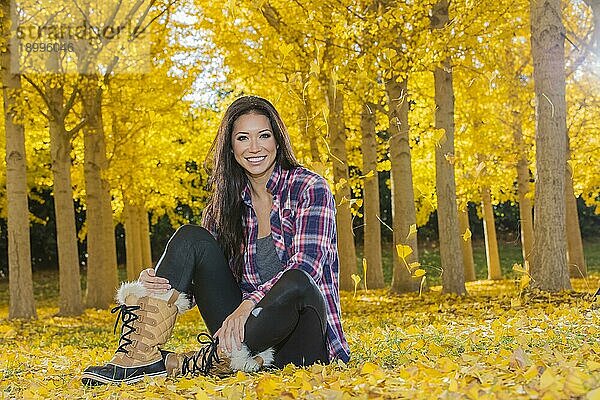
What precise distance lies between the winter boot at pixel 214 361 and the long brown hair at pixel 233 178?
20.1 inches

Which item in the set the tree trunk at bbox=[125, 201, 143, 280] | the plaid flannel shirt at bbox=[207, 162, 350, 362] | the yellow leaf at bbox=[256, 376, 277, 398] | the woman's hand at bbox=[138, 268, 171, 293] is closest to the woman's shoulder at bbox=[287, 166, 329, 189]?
the plaid flannel shirt at bbox=[207, 162, 350, 362]

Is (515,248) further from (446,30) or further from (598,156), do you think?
(446,30)

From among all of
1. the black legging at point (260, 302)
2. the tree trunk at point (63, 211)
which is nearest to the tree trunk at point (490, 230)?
the tree trunk at point (63, 211)

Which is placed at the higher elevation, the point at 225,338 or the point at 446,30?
the point at 446,30

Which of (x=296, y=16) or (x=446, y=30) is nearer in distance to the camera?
(x=446, y=30)

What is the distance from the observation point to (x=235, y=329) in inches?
131

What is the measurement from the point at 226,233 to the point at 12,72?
8.48 metres

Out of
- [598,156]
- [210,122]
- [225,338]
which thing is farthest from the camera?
[210,122]

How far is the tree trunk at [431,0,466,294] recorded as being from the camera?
10.2 m

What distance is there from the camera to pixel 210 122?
53.8 feet

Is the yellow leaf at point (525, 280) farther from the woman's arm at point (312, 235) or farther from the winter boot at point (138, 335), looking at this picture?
the winter boot at point (138, 335)

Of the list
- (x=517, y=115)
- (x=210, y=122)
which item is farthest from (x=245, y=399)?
(x=210, y=122)

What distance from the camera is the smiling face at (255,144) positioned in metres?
3.84

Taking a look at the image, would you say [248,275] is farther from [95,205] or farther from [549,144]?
[95,205]
